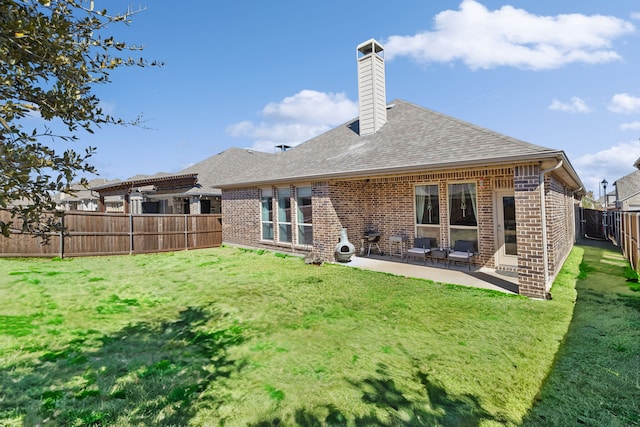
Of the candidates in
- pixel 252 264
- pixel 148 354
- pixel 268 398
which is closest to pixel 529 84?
pixel 252 264

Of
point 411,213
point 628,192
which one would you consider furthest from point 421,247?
point 628,192

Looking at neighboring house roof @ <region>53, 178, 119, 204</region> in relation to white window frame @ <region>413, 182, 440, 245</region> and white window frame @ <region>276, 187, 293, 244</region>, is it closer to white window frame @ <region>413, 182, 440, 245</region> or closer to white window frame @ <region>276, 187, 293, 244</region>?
white window frame @ <region>276, 187, 293, 244</region>

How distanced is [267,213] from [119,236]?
20.7 ft

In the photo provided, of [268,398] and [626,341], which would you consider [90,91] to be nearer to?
[268,398]

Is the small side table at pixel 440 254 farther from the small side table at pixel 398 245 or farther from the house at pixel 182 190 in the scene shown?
the house at pixel 182 190

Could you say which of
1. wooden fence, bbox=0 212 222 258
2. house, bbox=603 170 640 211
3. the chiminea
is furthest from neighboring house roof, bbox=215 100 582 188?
house, bbox=603 170 640 211

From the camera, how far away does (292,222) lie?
1268cm

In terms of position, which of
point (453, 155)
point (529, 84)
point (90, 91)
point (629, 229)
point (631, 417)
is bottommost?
point (631, 417)

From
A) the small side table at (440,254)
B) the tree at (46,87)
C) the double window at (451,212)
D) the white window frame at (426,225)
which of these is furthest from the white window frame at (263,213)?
the tree at (46,87)

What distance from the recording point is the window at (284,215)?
42.6ft

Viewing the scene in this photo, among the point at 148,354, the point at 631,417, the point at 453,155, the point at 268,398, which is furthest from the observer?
the point at 453,155

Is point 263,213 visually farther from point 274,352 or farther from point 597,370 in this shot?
point 597,370

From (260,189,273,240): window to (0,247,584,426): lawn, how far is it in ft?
19.4

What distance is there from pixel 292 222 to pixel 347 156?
348 centimetres
